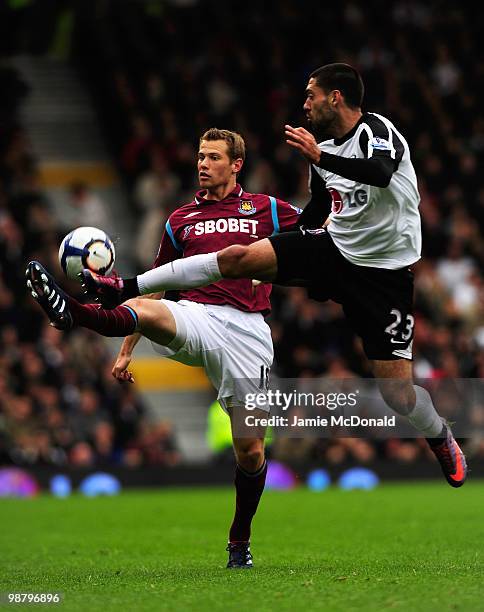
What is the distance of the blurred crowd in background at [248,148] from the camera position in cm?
1730

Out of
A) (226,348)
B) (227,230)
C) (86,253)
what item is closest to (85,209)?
(227,230)

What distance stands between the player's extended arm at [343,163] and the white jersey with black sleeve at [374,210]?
27 cm

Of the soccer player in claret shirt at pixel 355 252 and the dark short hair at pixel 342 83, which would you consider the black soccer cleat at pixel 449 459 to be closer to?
the soccer player in claret shirt at pixel 355 252

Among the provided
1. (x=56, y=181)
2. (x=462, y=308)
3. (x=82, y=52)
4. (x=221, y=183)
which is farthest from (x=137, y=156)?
(x=221, y=183)

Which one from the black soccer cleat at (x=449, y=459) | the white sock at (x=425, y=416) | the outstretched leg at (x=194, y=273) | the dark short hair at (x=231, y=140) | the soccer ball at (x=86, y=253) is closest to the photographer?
the outstretched leg at (x=194, y=273)

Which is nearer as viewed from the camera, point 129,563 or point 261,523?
point 129,563

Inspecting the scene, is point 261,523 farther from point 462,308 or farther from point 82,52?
point 82,52

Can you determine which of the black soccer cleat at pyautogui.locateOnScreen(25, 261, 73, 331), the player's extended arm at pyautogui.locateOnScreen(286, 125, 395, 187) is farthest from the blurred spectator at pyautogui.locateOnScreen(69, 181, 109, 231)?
the player's extended arm at pyautogui.locateOnScreen(286, 125, 395, 187)

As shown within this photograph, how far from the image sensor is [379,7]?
2352 centimetres

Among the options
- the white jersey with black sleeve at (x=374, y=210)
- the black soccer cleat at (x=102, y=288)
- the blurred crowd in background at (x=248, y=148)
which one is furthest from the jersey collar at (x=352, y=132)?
the blurred crowd in background at (x=248, y=148)

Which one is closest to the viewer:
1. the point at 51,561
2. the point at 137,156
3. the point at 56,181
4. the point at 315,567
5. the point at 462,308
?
the point at 315,567

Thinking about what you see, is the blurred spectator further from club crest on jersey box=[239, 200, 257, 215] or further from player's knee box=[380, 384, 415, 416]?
player's knee box=[380, 384, 415, 416]

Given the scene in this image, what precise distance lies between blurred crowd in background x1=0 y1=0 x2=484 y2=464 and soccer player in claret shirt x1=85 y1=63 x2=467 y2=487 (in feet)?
28.8

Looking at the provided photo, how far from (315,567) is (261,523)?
3878 mm
